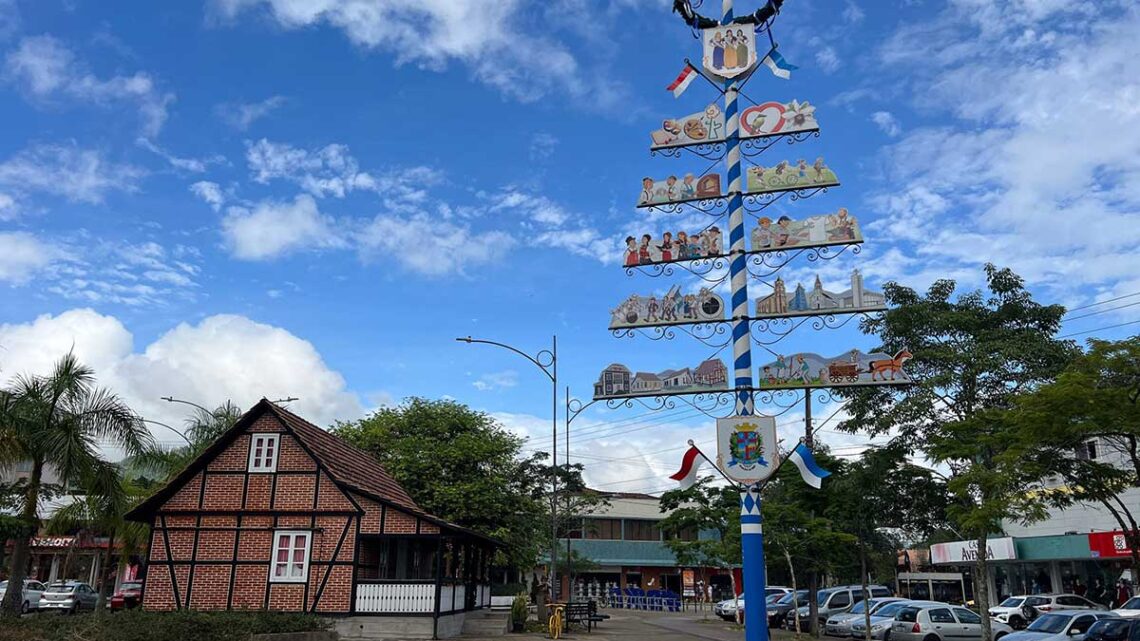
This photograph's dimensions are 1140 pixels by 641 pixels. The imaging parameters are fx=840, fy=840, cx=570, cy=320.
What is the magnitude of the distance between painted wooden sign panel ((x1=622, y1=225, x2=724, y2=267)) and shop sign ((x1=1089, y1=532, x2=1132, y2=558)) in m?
28.4

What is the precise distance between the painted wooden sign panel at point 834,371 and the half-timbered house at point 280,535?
13.3 m

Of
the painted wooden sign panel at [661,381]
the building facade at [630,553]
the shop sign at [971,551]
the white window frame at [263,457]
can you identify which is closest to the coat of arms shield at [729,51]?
the painted wooden sign panel at [661,381]

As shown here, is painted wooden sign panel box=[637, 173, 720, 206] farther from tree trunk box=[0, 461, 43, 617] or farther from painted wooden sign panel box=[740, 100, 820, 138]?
tree trunk box=[0, 461, 43, 617]

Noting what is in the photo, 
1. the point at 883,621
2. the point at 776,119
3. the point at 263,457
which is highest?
the point at 776,119

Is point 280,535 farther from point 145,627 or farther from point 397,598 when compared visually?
point 145,627

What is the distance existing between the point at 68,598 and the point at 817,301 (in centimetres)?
3549

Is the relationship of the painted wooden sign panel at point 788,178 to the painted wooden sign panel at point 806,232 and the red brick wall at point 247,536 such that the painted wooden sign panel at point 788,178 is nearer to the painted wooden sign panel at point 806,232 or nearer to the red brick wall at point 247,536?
the painted wooden sign panel at point 806,232

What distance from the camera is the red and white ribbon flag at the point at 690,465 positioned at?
13.3 m

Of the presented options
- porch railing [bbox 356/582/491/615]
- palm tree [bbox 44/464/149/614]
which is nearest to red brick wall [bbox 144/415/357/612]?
porch railing [bbox 356/582/491/615]

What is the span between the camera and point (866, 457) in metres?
25.6

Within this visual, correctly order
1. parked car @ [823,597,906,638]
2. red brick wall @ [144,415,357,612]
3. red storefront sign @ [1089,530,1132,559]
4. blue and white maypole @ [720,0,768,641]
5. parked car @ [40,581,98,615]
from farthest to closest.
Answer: parked car @ [40,581,98,615], red storefront sign @ [1089,530,1132,559], parked car @ [823,597,906,638], red brick wall @ [144,415,357,612], blue and white maypole @ [720,0,768,641]

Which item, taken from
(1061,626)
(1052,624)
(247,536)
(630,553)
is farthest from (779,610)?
(630,553)

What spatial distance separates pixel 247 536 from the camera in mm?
24312

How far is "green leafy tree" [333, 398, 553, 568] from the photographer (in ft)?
110
